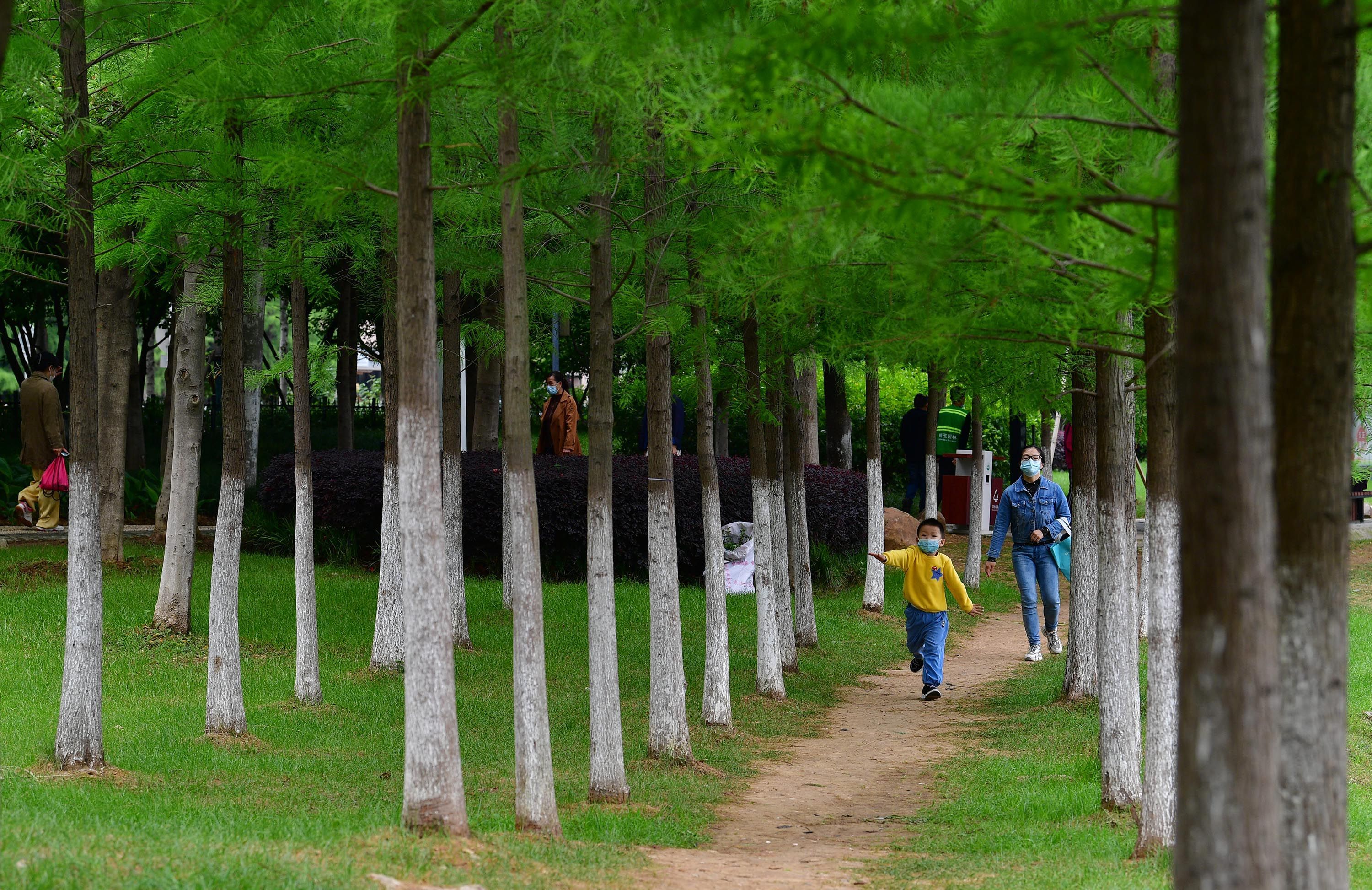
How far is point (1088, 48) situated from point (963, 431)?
18.3m

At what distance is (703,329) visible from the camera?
9758 mm

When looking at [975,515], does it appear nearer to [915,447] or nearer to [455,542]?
[915,447]

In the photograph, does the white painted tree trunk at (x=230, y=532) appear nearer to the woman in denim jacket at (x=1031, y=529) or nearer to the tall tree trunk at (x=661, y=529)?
the tall tree trunk at (x=661, y=529)

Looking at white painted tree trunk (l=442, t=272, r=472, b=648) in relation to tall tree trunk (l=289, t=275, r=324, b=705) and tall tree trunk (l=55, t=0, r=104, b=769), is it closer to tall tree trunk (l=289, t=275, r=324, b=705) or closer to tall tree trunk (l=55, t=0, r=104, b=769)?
tall tree trunk (l=289, t=275, r=324, b=705)

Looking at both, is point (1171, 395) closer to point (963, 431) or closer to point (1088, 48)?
point (1088, 48)

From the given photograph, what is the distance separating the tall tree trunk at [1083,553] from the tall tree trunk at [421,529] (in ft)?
20.9

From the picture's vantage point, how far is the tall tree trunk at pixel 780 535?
40.2 feet

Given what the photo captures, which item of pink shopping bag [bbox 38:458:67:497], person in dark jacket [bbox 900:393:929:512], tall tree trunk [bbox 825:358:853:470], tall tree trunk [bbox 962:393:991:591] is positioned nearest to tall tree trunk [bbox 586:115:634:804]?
pink shopping bag [bbox 38:458:67:497]

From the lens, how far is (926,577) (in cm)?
1145

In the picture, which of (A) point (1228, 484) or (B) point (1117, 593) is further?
(B) point (1117, 593)

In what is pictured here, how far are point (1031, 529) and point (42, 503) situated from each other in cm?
1151

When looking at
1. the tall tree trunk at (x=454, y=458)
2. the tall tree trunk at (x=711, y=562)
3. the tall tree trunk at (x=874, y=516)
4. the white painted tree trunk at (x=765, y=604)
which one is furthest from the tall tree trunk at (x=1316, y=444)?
the tall tree trunk at (x=874, y=516)

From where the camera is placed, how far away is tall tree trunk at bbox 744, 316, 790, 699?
1114cm

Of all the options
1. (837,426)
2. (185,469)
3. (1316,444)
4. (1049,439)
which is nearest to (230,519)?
(185,469)
